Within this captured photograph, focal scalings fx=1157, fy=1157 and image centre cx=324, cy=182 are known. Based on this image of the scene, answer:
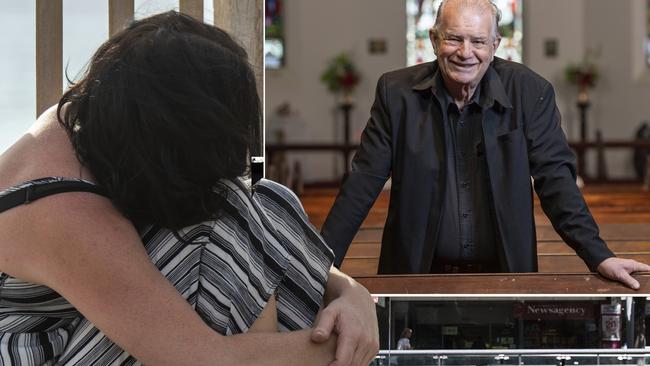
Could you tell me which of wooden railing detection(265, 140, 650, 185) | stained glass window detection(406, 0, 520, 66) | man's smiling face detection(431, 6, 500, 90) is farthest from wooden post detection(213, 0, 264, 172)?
stained glass window detection(406, 0, 520, 66)

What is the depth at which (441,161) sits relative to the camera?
3.29m

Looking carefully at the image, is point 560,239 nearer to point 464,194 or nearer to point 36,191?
point 464,194

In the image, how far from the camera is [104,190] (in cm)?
123

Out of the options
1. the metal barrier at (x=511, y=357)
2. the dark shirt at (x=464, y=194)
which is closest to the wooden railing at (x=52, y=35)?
the metal barrier at (x=511, y=357)

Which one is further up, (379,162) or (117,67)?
(117,67)

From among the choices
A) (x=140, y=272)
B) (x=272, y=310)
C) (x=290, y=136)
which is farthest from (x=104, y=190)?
(x=290, y=136)

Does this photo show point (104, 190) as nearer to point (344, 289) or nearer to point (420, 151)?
point (344, 289)

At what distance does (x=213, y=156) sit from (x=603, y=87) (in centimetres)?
1691

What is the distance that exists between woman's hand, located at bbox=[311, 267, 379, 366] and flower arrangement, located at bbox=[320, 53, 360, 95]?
16.0m

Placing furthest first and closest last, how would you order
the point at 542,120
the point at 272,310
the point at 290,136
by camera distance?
the point at 290,136, the point at 542,120, the point at 272,310

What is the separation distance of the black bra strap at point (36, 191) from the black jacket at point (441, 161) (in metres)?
1.91

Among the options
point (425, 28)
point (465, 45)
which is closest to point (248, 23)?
point (465, 45)

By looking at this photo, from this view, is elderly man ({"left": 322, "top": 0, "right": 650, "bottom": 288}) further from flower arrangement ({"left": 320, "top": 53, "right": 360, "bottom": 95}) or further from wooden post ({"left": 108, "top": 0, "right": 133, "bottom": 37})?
flower arrangement ({"left": 320, "top": 53, "right": 360, "bottom": 95})

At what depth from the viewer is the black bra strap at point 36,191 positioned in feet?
3.97
